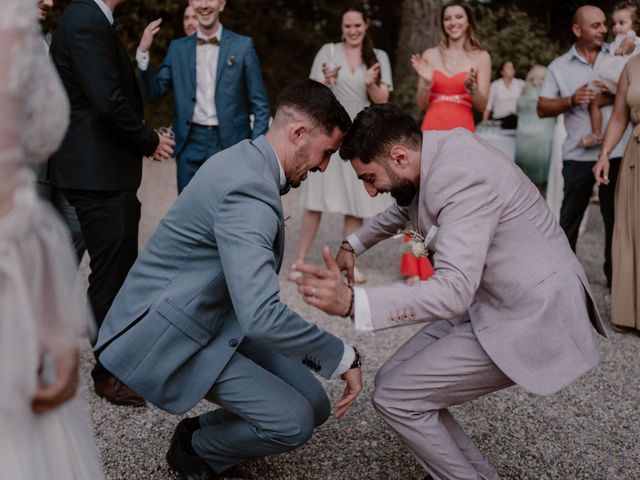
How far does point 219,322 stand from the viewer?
266cm

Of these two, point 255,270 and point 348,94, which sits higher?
point 255,270

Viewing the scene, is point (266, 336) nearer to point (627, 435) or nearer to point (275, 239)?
point (275, 239)

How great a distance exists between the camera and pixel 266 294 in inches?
88.9

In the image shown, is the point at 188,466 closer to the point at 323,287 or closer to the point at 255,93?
the point at 323,287

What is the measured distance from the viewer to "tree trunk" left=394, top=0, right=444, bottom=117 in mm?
10648

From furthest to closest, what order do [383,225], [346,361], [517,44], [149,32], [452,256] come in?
[517,44] → [149,32] → [383,225] → [346,361] → [452,256]

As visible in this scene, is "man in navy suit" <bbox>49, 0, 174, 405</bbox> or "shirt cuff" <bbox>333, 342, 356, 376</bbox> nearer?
"shirt cuff" <bbox>333, 342, 356, 376</bbox>

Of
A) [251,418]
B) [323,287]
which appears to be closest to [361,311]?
[323,287]

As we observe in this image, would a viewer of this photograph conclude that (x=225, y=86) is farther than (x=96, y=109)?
Yes

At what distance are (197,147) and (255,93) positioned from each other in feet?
1.77

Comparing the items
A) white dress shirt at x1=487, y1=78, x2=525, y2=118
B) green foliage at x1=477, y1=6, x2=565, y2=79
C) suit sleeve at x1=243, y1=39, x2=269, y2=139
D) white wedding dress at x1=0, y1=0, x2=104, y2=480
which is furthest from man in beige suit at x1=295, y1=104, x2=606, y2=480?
green foliage at x1=477, y1=6, x2=565, y2=79

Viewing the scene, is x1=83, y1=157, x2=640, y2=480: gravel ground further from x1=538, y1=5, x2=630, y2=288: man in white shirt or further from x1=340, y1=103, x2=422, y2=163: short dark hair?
x1=538, y1=5, x2=630, y2=288: man in white shirt

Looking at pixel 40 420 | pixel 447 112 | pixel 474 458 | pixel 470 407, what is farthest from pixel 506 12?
pixel 40 420

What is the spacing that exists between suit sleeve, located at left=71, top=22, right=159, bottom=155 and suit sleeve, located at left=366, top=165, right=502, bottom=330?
5.29ft
